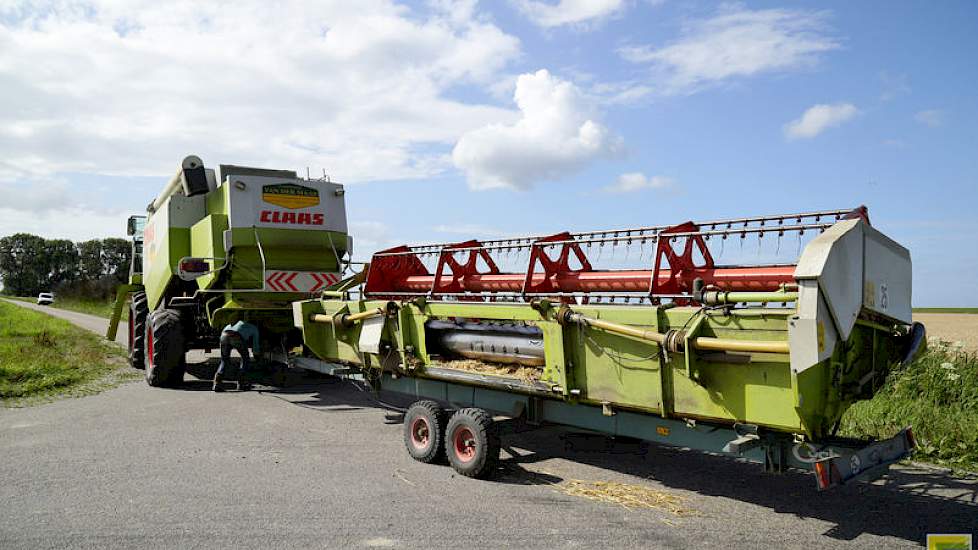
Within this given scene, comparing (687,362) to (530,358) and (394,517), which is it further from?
(394,517)

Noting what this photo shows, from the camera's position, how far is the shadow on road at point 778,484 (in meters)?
4.75

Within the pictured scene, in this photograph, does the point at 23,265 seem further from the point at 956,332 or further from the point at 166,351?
the point at 956,332

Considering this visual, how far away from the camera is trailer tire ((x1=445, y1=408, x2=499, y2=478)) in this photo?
18.8 ft

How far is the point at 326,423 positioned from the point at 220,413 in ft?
5.03

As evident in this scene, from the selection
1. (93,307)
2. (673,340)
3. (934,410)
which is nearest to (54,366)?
(673,340)

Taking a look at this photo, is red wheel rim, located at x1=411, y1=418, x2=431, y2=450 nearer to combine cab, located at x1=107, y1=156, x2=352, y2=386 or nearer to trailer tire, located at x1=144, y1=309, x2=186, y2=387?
combine cab, located at x1=107, y1=156, x2=352, y2=386

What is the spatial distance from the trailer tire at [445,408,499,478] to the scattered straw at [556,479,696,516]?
0.62 metres

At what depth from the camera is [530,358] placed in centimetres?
592

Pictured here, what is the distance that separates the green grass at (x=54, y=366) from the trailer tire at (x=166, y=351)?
907 millimetres

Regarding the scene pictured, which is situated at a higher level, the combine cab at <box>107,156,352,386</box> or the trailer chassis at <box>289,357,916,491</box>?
the combine cab at <box>107,156,352,386</box>

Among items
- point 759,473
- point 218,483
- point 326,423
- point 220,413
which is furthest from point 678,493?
point 220,413

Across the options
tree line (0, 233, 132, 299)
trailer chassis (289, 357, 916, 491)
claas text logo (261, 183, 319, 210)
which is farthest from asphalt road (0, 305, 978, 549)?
tree line (0, 233, 132, 299)

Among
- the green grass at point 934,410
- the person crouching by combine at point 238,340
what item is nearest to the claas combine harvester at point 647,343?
the person crouching by combine at point 238,340

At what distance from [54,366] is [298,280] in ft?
16.1
